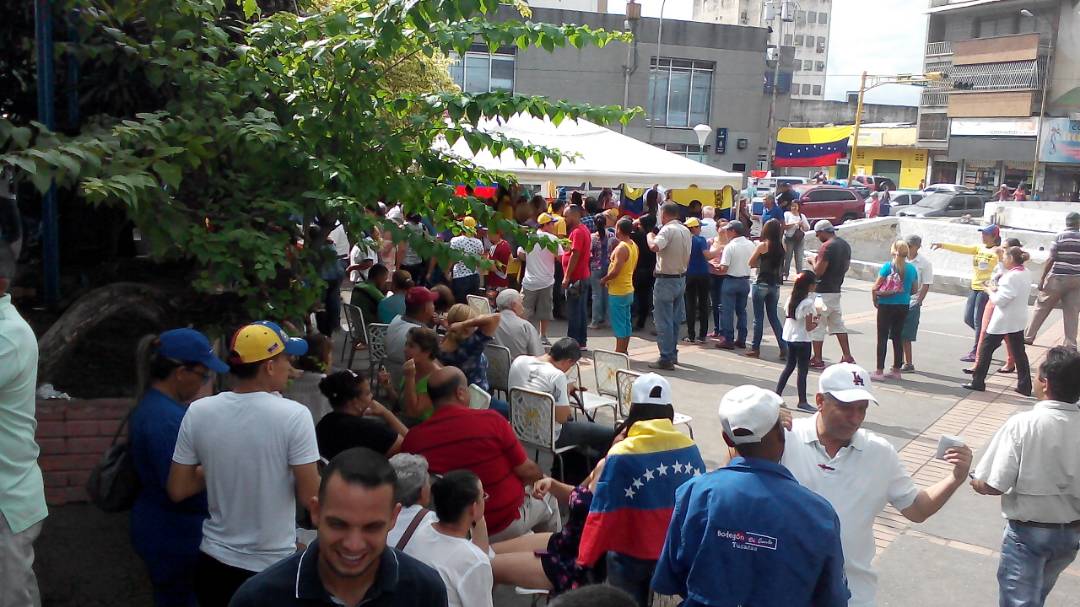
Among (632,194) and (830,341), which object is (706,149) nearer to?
(632,194)

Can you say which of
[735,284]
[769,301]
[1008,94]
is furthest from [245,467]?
[1008,94]

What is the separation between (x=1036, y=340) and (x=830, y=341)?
347 centimetres

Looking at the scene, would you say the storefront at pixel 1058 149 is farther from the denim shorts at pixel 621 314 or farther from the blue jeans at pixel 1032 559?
the blue jeans at pixel 1032 559

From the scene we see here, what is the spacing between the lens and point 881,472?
11.8 feet

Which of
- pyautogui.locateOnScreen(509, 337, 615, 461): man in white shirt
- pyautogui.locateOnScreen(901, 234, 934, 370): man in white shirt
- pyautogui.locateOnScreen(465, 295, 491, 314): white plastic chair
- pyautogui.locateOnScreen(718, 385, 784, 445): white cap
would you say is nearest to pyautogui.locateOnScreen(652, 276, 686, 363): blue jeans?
pyautogui.locateOnScreen(465, 295, 491, 314): white plastic chair

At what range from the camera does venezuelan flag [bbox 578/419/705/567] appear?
389cm

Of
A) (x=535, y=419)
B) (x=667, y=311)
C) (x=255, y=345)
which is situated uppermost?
(x=255, y=345)

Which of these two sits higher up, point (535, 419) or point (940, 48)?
point (940, 48)

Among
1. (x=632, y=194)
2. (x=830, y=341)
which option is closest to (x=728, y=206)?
(x=632, y=194)

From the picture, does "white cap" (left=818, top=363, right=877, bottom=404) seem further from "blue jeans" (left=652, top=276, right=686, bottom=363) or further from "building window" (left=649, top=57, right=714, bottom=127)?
"building window" (left=649, top=57, right=714, bottom=127)

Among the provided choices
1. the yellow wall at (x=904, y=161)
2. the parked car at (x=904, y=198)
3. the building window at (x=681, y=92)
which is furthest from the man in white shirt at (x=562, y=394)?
the yellow wall at (x=904, y=161)

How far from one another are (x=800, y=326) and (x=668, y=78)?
1406 inches

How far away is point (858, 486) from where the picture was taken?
3580 mm

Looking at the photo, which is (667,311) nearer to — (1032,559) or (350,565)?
(1032,559)
